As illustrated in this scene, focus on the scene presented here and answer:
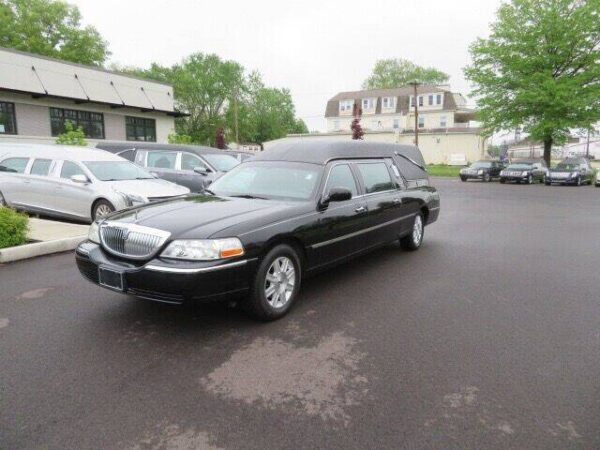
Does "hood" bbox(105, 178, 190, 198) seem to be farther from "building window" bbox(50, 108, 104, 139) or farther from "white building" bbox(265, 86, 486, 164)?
"white building" bbox(265, 86, 486, 164)

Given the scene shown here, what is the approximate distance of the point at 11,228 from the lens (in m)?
6.44

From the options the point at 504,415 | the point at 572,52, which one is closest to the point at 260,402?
the point at 504,415

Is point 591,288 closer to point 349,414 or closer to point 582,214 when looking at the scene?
point 349,414

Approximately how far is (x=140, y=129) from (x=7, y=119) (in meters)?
8.02

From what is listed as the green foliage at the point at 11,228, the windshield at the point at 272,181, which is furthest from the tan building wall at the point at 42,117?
the windshield at the point at 272,181

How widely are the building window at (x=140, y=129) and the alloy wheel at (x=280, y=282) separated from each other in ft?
85.4

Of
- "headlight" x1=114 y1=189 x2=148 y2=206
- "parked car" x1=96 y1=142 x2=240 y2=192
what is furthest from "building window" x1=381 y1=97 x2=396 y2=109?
"headlight" x1=114 y1=189 x2=148 y2=206

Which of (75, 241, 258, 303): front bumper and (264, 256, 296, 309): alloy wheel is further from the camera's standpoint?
(264, 256, 296, 309): alloy wheel

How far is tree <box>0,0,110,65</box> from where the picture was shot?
38844 millimetres

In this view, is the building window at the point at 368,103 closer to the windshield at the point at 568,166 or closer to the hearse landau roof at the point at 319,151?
the windshield at the point at 568,166

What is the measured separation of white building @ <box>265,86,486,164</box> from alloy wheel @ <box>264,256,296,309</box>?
4381 centimetres

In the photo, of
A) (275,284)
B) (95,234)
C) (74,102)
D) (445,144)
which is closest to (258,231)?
(275,284)

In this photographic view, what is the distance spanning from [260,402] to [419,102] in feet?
193

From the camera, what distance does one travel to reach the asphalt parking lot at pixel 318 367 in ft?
8.24
